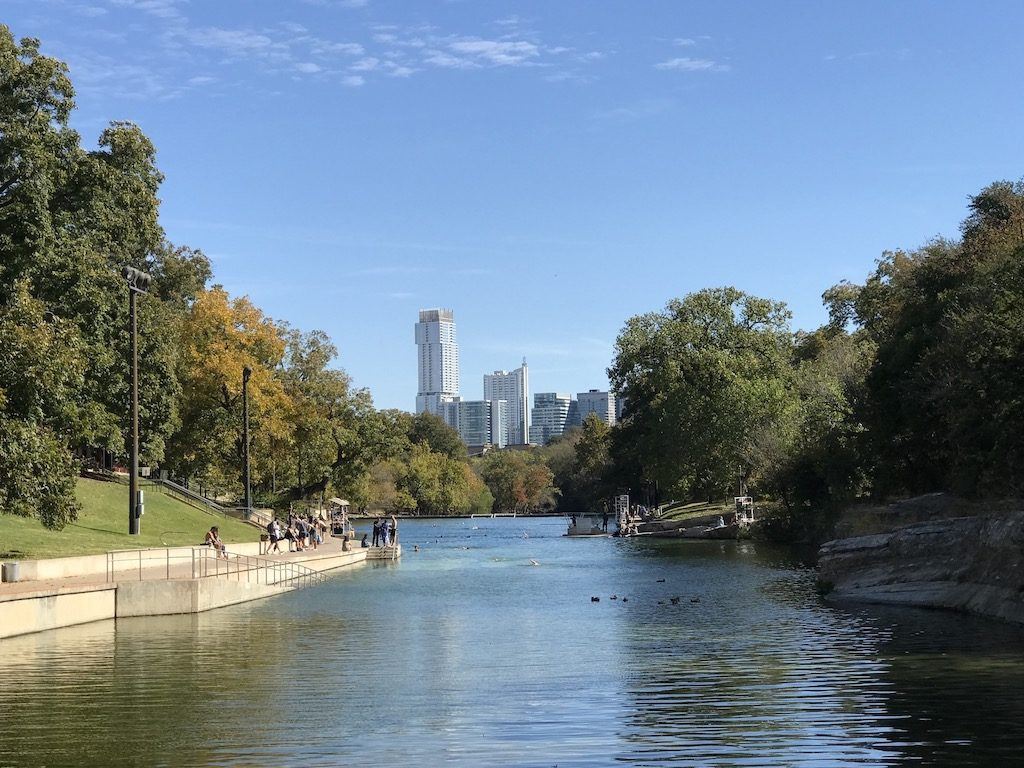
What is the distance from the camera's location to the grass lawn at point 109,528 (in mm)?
35469

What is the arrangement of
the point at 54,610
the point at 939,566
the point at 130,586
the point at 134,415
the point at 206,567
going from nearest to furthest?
the point at 54,610
the point at 130,586
the point at 939,566
the point at 206,567
the point at 134,415

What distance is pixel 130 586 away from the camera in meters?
28.5

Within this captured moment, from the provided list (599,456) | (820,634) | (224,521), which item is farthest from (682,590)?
(599,456)

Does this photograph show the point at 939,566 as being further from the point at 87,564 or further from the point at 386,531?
the point at 386,531

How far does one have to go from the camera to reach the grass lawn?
35469 millimetres

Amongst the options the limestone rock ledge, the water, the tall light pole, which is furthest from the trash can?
the limestone rock ledge

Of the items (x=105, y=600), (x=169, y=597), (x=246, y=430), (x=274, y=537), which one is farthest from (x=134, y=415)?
(x=105, y=600)

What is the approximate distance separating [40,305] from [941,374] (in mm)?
26108

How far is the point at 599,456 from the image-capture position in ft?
492

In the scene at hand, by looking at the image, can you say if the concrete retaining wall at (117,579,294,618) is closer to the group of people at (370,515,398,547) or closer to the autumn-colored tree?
the group of people at (370,515,398,547)

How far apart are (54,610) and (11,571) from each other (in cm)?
357

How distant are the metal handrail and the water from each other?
2600mm

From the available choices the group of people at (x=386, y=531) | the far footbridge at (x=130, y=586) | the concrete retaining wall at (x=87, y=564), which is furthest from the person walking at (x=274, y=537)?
the group of people at (x=386, y=531)

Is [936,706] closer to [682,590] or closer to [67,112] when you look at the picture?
[682,590]
